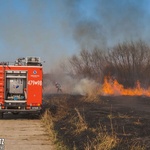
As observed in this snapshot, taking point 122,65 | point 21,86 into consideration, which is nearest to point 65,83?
point 122,65

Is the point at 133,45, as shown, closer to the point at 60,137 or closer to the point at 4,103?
the point at 4,103

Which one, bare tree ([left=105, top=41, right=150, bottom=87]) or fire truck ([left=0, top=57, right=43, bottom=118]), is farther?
bare tree ([left=105, top=41, right=150, bottom=87])

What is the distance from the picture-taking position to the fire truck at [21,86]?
66.2 feet

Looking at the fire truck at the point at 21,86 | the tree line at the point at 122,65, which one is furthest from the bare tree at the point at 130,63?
the fire truck at the point at 21,86

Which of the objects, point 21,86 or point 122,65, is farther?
point 122,65

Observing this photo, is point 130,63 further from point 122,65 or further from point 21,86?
point 21,86

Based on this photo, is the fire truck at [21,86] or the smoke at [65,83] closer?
the fire truck at [21,86]

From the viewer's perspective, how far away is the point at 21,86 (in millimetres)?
20969

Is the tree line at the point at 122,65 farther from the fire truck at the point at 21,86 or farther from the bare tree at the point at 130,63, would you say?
the fire truck at the point at 21,86

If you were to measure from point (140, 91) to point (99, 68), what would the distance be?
67.0ft

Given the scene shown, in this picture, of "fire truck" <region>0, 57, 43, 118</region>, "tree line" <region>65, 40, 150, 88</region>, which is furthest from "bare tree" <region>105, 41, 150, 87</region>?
"fire truck" <region>0, 57, 43, 118</region>

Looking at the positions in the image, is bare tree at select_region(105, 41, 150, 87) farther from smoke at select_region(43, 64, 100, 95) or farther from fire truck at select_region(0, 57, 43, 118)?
fire truck at select_region(0, 57, 43, 118)

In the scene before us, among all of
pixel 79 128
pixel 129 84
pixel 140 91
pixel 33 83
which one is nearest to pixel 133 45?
pixel 129 84

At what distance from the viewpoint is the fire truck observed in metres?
20.2
